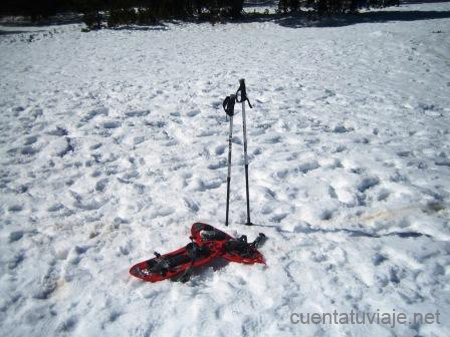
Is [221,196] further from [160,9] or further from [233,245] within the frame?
[160,9]

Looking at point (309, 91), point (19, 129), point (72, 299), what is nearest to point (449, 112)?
point (309, 91)

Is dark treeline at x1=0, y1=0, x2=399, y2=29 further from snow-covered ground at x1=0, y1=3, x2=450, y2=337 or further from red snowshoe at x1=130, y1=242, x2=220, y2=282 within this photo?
red snowshoe at x1=130, y1=242, x2=220, y2=282

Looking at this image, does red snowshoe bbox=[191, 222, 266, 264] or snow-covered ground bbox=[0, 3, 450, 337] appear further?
red snowshoe bbox=[191, 222, 266, 264]

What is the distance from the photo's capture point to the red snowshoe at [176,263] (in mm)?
4105

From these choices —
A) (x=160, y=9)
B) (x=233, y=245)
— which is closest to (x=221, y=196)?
(x=233, y=245)

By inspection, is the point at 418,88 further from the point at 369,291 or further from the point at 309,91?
the point at 369,291

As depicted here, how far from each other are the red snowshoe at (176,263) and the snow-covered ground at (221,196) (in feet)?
0.41

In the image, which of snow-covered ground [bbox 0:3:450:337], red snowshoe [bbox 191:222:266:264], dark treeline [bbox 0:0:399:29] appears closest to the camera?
snow-covered ground [bbox 0:3:450:337]

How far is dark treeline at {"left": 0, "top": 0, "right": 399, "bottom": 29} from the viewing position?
2423 cm

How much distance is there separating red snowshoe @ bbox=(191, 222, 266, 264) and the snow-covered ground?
0.40ft

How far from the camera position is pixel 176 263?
4238 millimetres

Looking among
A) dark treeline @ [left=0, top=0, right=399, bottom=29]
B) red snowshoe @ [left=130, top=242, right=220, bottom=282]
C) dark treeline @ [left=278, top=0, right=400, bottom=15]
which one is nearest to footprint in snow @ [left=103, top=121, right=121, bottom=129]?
red snowshoe @ [left=130, top=242, right=220, bottom=282]

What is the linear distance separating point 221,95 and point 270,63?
463 centimetres

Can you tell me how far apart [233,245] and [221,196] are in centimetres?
151
